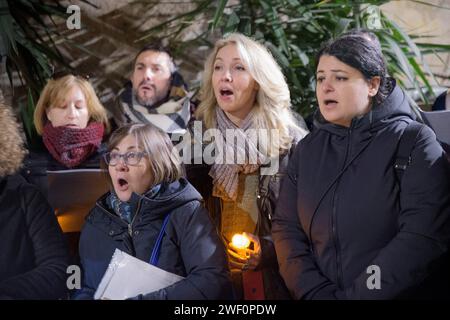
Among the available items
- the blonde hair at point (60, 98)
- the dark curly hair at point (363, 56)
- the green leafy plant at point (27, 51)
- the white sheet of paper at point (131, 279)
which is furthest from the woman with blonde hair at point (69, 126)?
the dark curly hair at point (363, 56)

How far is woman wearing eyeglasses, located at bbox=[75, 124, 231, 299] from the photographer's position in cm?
201

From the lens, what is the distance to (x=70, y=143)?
253cm

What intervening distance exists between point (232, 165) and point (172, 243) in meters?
0.47

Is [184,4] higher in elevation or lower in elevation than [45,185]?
higher

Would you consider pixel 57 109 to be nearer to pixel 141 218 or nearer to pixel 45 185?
pixel 45 185

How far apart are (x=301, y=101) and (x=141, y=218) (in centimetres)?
143

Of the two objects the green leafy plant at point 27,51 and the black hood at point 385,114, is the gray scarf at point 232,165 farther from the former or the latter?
the green leafy plant at point 27,51

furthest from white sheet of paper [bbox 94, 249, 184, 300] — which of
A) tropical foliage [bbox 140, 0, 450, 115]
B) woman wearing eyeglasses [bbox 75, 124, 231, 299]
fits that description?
tropical foliage [bbox 140, 0, 450, 115]

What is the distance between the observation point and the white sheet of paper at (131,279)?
6.48 feet

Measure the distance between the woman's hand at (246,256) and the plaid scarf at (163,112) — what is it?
0.75 m

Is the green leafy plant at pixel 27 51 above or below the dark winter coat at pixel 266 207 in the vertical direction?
above

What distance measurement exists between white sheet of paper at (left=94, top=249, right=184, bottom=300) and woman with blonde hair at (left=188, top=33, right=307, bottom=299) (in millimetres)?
429

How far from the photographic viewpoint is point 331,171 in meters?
2.02
